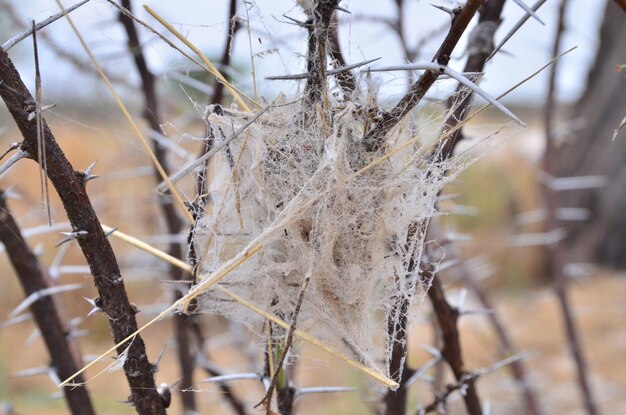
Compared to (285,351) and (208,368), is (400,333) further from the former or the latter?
(208,368)

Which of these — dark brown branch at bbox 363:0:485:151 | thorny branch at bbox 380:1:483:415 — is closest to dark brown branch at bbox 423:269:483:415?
thorny branch at bbox 380:1:483:415

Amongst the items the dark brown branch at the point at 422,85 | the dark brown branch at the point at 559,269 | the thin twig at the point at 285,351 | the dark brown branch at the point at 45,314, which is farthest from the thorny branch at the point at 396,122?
the dark brown branch at the point at 559,269

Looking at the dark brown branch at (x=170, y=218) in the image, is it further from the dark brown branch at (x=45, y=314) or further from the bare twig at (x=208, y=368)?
the dark brown branch at (x=45, y=314)

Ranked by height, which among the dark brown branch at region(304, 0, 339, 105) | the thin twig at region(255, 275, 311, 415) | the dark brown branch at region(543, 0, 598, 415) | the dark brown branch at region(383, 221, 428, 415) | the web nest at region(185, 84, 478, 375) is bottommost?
the thin twig at region(255, 275, 311, 415)

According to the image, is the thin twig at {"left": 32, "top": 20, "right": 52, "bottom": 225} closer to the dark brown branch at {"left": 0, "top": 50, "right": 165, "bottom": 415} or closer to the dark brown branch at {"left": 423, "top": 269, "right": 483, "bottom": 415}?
the dark brown branch at {"left": 0, "top": 50, "right": 165, "bottom": 415}

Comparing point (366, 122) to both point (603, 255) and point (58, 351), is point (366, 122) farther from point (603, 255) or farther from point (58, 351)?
point (603, 255)

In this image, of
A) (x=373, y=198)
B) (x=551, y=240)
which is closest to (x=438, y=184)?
(x=373, y=198)
